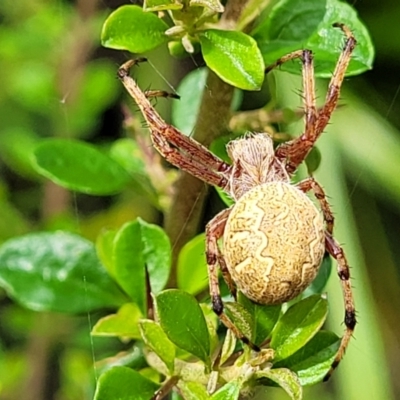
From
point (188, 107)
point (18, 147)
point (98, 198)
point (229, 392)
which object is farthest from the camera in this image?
point (98, 198)

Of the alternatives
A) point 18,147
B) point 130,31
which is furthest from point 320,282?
point 18,147

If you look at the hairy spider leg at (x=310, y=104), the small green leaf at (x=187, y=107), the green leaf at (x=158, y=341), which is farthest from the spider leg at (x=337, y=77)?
the green leaf at (x=158, y=341)

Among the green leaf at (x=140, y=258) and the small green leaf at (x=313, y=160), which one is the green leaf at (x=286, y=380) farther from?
the small green leaf at (x=313, y=160)

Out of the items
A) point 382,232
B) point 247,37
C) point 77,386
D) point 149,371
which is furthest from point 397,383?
point 247,37

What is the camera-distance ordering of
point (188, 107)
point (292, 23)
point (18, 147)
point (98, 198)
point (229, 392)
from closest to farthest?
point (229, 392) → point (292, 23) → point (188, 107) → point (18, 147) → point (98, 198)

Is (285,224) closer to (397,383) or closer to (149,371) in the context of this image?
(149,371)

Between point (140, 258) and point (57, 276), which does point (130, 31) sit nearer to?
point (140, 258)
